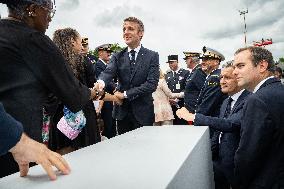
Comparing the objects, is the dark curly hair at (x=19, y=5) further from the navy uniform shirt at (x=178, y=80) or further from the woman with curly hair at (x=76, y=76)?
the navy uniform shirt at (x=178, y=80)

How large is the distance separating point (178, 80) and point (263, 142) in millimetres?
7198

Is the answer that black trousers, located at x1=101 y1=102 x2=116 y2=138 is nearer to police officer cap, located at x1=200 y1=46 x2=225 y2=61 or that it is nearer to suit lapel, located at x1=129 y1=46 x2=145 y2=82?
police officer cap, located at x1=200 y1=46 x2=225 y2=61

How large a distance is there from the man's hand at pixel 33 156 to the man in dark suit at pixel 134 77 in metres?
2.67

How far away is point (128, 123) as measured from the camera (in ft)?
12.7

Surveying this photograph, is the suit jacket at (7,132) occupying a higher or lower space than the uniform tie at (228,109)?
higher

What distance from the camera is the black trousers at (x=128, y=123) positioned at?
151 inches

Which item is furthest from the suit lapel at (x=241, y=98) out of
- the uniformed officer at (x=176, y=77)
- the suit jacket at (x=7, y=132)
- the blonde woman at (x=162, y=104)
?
the uniformed officer at (x=176, y=77)

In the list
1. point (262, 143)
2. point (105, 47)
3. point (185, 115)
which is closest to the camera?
point (262, 143)

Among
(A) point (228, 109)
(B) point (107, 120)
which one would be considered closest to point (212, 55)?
(B) point (107, 120)

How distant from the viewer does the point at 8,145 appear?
97cm

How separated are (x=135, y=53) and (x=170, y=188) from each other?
324 cm

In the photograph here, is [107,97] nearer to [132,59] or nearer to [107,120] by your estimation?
[132,59]

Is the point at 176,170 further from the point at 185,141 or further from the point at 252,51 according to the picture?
the point at 252,51

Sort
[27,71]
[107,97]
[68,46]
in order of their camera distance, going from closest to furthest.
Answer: [27,71] < [107,97] < [68,46]
